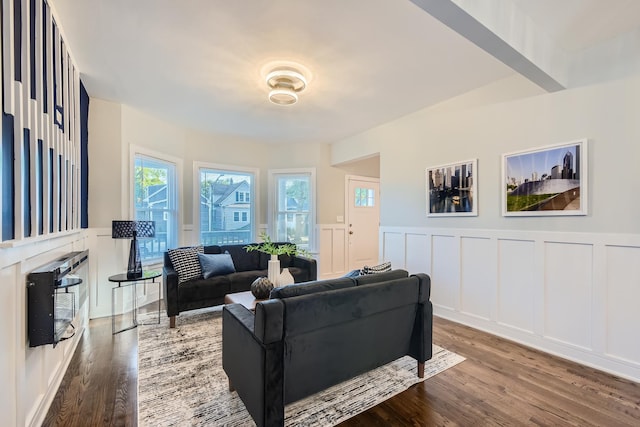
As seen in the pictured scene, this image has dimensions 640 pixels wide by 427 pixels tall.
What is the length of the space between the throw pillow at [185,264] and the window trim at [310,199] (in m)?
2.12

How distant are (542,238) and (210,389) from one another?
10.4 feet

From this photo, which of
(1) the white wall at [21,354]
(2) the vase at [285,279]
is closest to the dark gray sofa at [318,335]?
(2) the vase at [285,279]

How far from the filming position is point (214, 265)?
11.8 feet

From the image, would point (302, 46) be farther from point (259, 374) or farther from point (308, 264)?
point (308, 264)

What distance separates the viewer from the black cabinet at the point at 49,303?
1619mm

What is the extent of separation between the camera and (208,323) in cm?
332

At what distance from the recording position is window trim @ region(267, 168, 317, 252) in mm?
5512

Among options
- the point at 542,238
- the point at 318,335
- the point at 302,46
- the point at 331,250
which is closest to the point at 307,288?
the point at 318,335

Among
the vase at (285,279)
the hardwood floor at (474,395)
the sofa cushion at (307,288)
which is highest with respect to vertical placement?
the sofa cushion at (307,288)

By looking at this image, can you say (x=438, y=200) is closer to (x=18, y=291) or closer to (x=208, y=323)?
(x=208, y=323)

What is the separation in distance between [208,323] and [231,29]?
118 inches

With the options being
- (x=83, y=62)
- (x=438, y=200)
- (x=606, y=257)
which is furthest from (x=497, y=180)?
(x=83, y=62)

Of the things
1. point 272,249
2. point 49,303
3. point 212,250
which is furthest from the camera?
point 212,250

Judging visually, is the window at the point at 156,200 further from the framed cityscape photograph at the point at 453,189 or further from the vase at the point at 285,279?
the framed cityscape photograph at the point at 453,189
